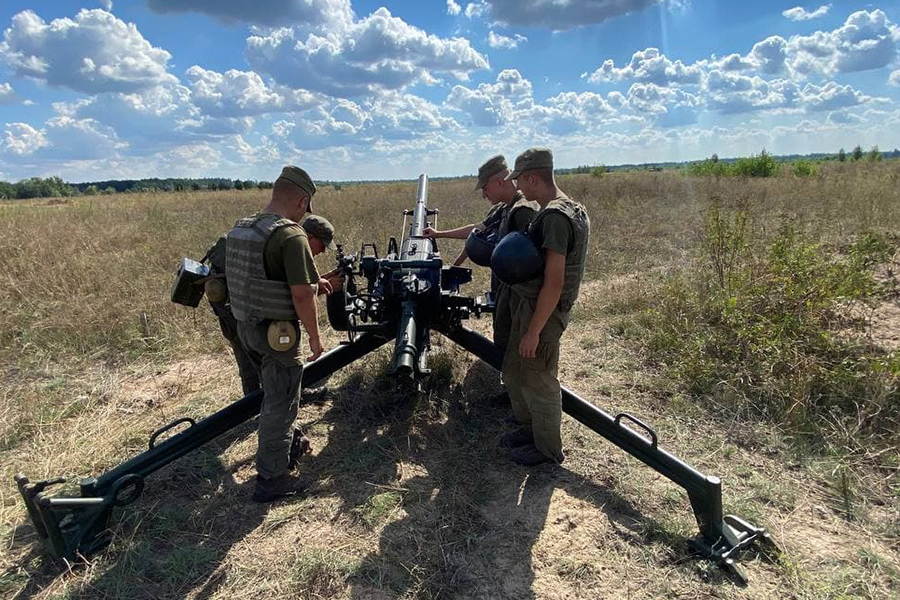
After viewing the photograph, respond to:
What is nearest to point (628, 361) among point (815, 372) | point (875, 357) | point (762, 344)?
point (762, 344)

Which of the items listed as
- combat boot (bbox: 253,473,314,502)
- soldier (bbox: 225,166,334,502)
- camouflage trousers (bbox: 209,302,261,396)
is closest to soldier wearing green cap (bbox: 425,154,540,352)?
soldier (bbox: 225,166,334,502)

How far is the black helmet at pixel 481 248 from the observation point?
3900 millimetres

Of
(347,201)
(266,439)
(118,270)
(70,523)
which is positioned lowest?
(70,523)

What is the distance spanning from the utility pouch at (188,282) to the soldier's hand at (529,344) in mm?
2280

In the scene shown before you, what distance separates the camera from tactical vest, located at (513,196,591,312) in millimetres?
2973

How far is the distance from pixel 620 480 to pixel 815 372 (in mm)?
2110

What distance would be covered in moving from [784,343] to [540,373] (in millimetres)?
2606

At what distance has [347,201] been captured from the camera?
19.3 meters

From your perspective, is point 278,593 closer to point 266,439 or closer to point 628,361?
point 266,439

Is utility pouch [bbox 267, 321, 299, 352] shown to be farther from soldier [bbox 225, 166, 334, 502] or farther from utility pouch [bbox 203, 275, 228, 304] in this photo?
utility pouch [bbox 203, 275, 228, 304]

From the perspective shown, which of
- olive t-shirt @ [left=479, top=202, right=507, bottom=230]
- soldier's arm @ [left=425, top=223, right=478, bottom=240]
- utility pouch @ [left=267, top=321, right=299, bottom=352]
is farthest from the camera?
→ soldier's arm @ [left=425, top=223, right=478, bottom=240]

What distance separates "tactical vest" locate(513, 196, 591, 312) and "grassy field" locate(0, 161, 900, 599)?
1261 mm

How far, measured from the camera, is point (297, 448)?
3652 millimetres

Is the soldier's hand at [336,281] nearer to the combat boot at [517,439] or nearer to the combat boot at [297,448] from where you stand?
the combat boot at [297,448]
